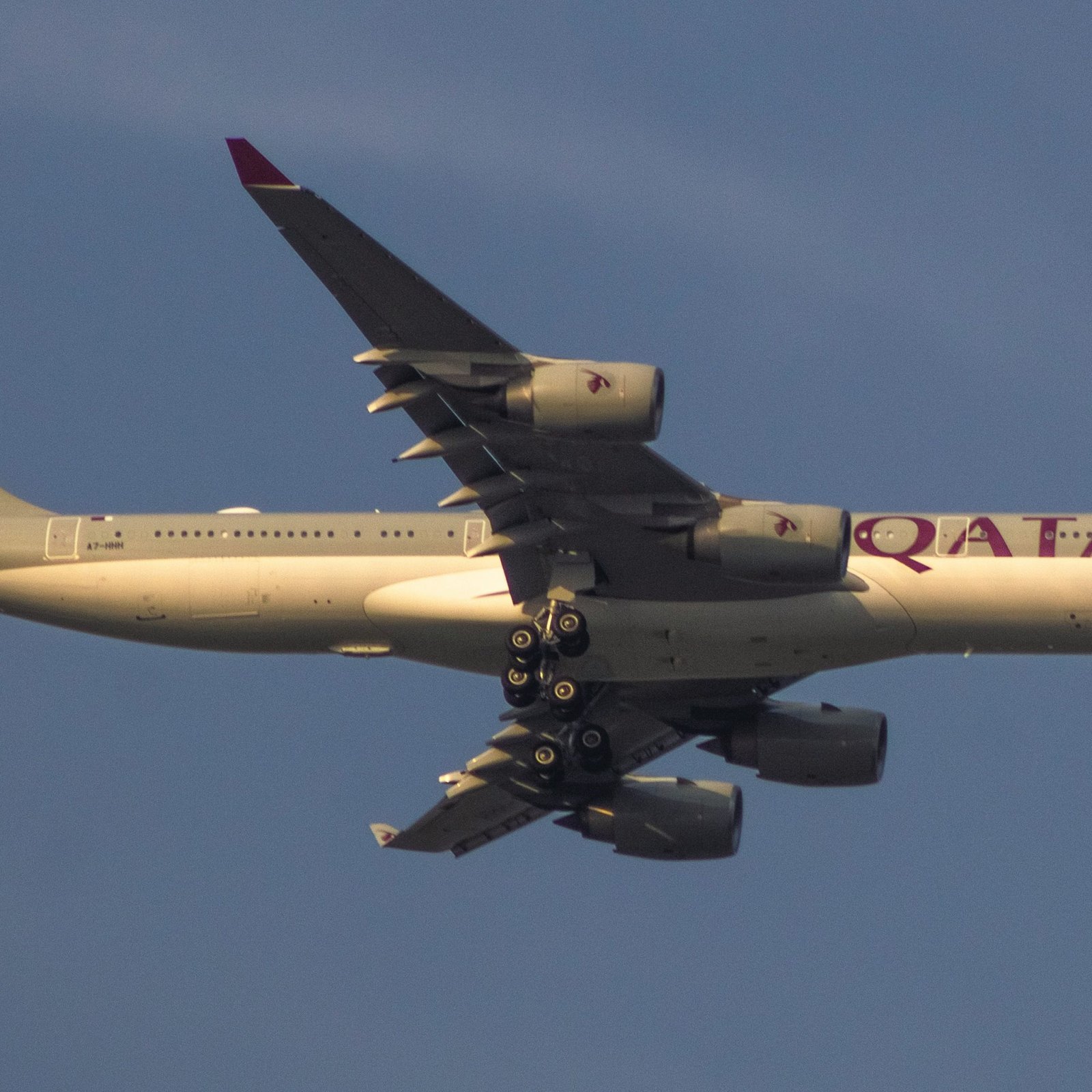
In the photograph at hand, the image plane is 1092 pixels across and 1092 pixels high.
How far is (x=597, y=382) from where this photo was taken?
45.4 metres

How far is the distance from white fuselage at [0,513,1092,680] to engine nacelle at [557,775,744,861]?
6.81 m

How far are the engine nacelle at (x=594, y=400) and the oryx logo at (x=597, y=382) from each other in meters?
0.01

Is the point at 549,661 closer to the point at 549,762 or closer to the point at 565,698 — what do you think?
the point at 565,698

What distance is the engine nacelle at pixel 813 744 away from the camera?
5694 centimetres

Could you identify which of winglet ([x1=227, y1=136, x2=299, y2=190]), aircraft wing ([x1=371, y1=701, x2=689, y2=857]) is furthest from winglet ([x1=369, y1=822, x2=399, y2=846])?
winglet ([x1=227, y1=136, x2=299, y2=190])

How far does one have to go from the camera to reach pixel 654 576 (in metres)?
51.4

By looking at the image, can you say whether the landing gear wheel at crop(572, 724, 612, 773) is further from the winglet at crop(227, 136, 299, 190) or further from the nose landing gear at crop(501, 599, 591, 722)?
the winglet at crop(227, 136, 299, 190)

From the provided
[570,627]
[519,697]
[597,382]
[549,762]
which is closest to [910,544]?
[570,627]

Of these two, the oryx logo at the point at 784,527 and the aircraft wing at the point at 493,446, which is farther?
the oryx logo at the point at 784,527

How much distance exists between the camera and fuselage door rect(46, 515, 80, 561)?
55.6 metres

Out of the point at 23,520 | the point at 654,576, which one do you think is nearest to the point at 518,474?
the point at 654,576

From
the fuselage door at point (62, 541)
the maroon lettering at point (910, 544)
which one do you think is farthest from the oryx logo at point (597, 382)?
the fuselage door at point (62, 541)

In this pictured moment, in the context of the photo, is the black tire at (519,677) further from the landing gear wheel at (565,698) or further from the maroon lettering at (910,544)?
the maroon lettering at (910,544)

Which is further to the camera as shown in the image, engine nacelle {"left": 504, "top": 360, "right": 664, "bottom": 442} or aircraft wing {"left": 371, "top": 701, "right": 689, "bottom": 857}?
aircraft wing {"left": 371, "top": 701, "right": 689, "bottom": 857}
